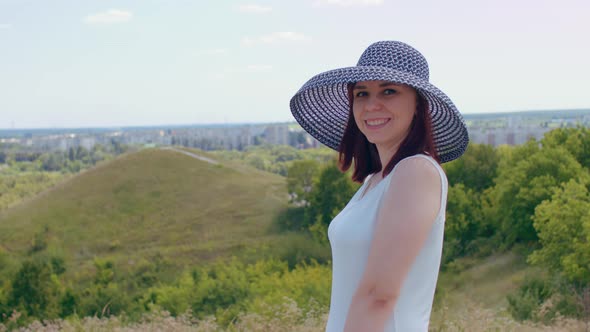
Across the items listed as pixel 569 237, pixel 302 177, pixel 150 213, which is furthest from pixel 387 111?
pixel 150 213

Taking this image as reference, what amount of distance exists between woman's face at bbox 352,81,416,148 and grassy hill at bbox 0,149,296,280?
37.1 metres

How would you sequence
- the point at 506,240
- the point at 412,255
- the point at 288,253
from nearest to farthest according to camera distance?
the point at 412,255 → the point at 506,240 → the point at 288,253

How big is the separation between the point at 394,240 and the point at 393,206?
0.09 metres

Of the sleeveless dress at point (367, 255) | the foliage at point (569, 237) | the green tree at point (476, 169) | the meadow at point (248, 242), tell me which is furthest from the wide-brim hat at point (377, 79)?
the green tree at point (476, 169)

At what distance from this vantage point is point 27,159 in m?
138

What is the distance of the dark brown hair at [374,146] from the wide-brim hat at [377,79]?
0.07 metres

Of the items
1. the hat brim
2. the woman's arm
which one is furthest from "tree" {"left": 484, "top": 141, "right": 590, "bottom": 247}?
the woman's arm

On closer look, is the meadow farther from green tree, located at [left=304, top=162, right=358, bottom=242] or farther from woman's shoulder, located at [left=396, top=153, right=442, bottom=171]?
woman's shoulder, located at [left=396, top=153, right=442, bottom=171]

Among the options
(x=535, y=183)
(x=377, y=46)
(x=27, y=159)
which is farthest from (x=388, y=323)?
(x=27, y=159)

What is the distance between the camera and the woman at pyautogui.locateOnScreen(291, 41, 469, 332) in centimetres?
153

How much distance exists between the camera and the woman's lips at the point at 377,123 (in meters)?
1.79

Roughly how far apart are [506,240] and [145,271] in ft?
72.2

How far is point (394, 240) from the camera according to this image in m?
1.51

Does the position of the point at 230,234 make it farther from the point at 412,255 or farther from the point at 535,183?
the point at 412,255
